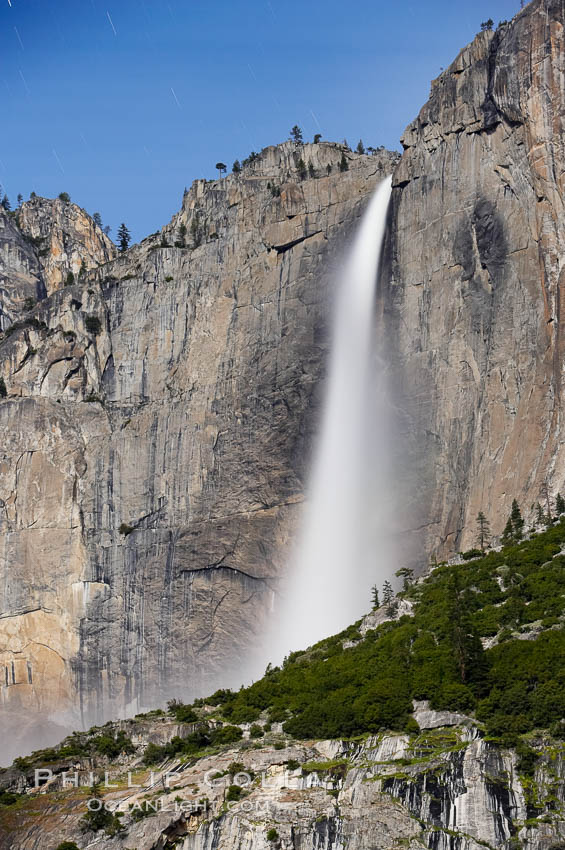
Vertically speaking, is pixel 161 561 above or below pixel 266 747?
above

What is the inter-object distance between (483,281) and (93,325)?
115 feet

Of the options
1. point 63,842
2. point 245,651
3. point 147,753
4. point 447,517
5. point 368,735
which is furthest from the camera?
point 245,651

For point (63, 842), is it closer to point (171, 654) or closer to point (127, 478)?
point (171, 654)

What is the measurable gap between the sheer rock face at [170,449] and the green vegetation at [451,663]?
59.3 feet

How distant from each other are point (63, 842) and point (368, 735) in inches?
498

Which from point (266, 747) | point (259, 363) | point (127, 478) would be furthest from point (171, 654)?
point (266, 747)

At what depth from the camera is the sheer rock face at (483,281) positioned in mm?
66375

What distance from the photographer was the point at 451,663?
48.1m

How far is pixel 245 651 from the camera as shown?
3044 inches

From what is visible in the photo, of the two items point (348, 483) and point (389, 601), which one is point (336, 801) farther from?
point (348, 483)

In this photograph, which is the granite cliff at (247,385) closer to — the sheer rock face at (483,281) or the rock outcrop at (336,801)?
the sheer rock face at (483,281)

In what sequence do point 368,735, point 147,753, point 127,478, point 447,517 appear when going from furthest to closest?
point 127,478 → point 447,517 → point 147,753 → point 368,735

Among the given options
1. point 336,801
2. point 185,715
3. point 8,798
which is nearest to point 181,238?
point 185,715

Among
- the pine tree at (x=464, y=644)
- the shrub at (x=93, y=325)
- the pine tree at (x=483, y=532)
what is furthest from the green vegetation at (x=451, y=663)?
the shrub at (x=93, y=325)
